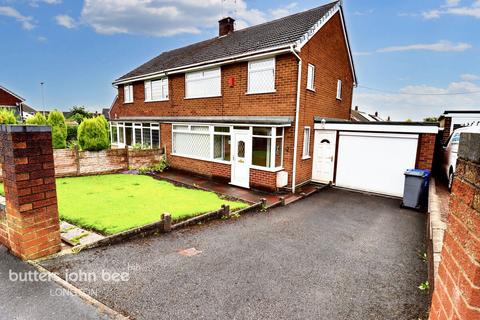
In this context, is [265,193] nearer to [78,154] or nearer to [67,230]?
[67,230]

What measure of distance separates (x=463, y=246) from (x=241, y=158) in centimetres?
920

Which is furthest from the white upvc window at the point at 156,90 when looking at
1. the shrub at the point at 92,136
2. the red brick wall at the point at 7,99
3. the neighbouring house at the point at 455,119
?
the red brick wall at the point at 7,99

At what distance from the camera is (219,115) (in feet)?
38.1

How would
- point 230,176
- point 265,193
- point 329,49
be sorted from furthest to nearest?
1. point 329,49
2. point 230,176
3. point 265,193

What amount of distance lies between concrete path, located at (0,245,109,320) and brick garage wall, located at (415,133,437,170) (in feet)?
35.1

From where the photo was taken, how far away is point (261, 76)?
33.1ft

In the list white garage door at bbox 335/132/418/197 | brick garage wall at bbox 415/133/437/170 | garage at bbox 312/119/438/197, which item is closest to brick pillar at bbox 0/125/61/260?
garage at bbox 312/119/438/197

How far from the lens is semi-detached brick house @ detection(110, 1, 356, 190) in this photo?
948cm

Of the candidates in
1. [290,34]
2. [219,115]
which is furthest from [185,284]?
[290,34]

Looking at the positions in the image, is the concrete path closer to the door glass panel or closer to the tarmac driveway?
the tarmac driveway

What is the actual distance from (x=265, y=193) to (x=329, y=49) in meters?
7.64

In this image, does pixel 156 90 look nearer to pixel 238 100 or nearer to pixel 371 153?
pixel 238 100

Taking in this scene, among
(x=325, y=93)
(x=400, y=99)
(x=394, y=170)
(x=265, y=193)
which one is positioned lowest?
(x=265, y=193)

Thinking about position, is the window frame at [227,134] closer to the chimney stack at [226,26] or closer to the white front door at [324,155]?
the white front door at [324,155]
